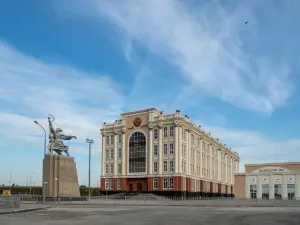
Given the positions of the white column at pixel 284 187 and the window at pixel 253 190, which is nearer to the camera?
the white column at pixel 284 187

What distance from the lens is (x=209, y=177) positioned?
352 feet

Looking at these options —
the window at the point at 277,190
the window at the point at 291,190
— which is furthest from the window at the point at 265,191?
the window at the point at 291,190

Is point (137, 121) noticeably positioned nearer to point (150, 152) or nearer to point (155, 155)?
point (150, 152)

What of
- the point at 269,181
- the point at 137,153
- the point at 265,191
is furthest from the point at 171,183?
the point at 269,181

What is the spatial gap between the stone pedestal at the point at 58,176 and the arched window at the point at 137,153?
3368cm

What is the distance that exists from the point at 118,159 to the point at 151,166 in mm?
10083

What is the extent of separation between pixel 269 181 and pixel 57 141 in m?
64.1

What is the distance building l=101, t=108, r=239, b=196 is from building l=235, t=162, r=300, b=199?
9141 millimetres

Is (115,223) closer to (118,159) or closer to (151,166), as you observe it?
(151,166)

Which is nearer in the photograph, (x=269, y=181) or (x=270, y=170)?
(x=269, y=181)

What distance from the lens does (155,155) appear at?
9212 centimetres

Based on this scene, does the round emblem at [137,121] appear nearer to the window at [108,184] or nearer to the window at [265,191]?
the window at [108,184]

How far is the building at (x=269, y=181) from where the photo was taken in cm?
10088

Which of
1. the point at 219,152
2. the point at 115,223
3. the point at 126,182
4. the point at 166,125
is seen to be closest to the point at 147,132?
the point at 166,125
